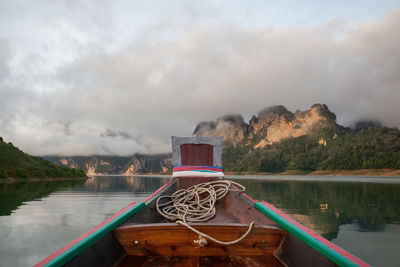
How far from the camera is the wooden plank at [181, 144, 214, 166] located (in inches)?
394

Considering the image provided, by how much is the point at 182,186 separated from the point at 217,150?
2.98 metres

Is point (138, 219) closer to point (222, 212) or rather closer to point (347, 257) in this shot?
point (222, 212)

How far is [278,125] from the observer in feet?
546

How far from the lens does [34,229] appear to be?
7.88m

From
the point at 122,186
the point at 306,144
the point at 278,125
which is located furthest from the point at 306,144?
the point at 122,186

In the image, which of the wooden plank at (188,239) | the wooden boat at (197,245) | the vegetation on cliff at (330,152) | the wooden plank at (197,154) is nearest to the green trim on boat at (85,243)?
the wooden boat at (197,245)

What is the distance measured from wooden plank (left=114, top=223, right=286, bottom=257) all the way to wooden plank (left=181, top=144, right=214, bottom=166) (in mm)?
7001

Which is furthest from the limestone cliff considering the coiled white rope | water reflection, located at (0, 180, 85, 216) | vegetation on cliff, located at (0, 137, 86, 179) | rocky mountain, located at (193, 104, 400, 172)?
the coiled white rope

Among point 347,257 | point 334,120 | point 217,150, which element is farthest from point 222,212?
point 334,120

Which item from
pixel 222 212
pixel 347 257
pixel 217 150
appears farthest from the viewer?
pixel 217 150

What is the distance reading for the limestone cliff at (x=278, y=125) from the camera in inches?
6009

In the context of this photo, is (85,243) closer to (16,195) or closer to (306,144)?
(16,195)

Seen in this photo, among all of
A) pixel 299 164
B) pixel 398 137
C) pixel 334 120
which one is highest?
pixel 334 120

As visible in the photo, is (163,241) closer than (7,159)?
Yes
